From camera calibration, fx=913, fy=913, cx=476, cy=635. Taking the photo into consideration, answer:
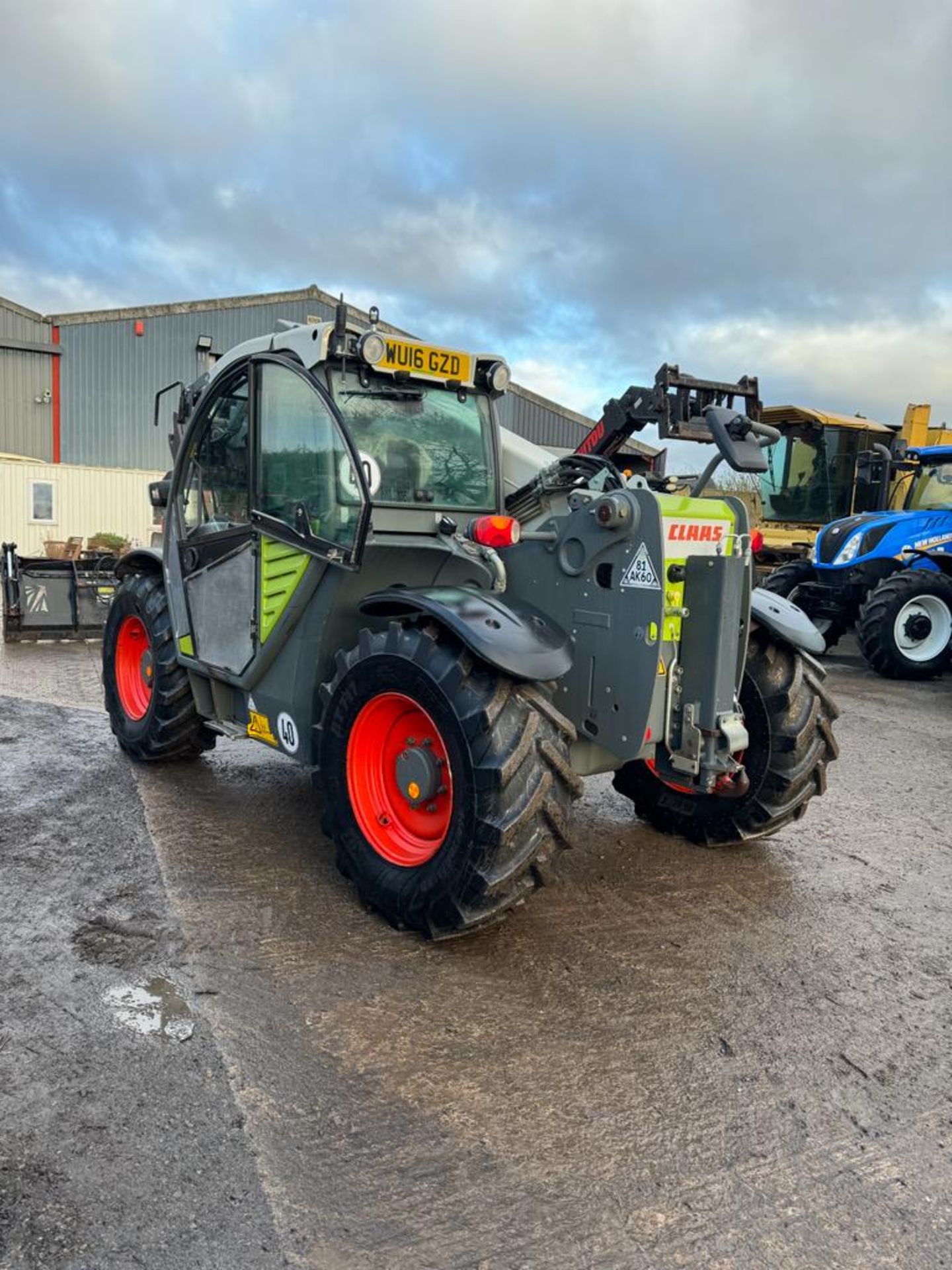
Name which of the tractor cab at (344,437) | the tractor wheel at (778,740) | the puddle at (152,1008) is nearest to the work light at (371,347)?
the tractor cab at (344,437)

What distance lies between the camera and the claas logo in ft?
11.1

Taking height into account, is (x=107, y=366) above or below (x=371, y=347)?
above

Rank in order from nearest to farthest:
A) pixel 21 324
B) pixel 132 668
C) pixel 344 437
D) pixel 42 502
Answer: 1. pixel 344 437
2. pixel 132 668
3. pixel 42 502
4. pixel 21 324

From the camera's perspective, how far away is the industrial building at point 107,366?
73.5 ft

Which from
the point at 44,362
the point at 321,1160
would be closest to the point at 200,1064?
the point at 321,1160

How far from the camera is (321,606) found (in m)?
3.93

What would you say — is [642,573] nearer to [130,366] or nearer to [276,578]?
[276,578]

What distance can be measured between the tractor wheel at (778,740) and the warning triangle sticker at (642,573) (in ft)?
3.21

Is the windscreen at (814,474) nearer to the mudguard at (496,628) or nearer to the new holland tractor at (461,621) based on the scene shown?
the new holland tractor at (461,621)

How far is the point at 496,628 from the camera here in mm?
3250

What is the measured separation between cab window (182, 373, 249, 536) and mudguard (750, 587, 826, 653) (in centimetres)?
240

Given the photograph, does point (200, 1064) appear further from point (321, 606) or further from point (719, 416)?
point (719, 416)

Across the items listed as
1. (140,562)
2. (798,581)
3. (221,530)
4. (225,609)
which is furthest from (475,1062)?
(798,581)

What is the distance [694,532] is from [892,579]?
7692 millimetres
